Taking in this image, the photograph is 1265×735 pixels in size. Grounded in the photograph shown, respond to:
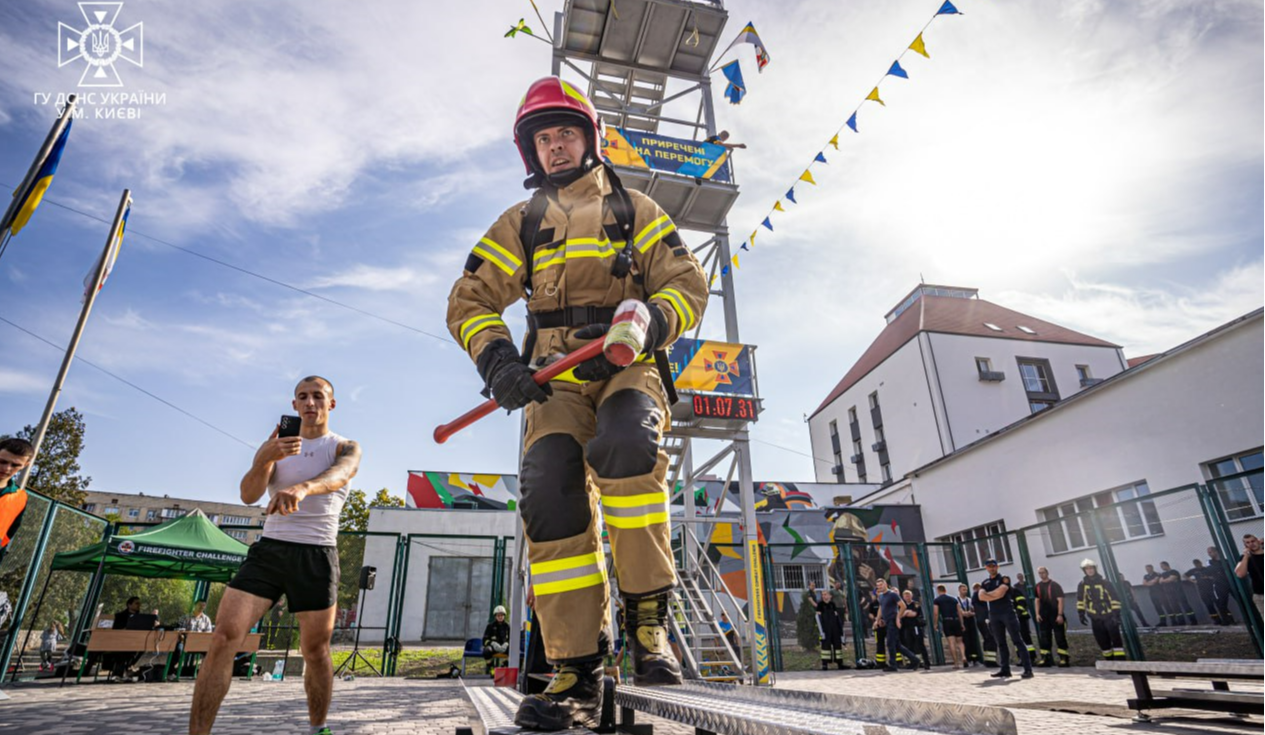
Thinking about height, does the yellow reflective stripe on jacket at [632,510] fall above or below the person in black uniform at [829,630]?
above

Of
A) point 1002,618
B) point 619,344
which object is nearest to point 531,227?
point 619,344

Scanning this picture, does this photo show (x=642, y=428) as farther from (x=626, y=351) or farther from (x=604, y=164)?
(x=604, y=164)

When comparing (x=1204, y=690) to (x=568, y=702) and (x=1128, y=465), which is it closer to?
(x=1128, y=465)

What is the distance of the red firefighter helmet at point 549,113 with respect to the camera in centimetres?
317

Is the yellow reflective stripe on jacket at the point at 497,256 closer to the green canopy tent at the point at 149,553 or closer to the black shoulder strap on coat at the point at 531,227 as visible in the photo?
the black shoulder strap on coat at the point at 531,227

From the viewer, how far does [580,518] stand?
2566 mm

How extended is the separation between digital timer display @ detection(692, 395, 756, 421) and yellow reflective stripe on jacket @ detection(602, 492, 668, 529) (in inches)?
339

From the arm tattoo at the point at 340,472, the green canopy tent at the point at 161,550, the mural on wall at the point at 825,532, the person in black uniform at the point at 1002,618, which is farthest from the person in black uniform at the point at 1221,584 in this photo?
the green canopy tent at the point at 161,550

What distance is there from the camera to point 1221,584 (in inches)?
393

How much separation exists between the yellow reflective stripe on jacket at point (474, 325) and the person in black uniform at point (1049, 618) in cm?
1292

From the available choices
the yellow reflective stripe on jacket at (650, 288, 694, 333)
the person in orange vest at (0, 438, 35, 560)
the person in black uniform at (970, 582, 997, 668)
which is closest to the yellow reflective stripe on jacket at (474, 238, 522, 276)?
the yellow reflective stripe on jacket at (650, 288, 694, 333)

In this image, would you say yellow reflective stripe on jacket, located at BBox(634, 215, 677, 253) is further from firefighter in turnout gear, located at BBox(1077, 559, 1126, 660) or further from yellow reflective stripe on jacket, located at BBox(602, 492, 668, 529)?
firefighter in turnout gear, located at BBox(1077, 559, 1126, 660)

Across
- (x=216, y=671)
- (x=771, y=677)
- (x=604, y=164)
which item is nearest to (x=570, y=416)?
(x=604, y=164)

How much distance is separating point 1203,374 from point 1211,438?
0.65ft
